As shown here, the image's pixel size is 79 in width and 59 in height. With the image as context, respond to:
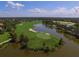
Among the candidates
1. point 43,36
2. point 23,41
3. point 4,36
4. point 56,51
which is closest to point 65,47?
point 56,51

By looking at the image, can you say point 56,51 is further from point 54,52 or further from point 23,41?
point 23,41

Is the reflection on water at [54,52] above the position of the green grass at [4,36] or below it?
below

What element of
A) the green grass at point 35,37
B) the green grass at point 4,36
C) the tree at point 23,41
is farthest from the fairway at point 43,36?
the green grass at point 4,36

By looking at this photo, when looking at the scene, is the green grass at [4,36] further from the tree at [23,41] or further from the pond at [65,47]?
the pond at [65,47]

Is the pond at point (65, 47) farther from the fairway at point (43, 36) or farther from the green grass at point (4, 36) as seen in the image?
the green grass at point (4, 36)

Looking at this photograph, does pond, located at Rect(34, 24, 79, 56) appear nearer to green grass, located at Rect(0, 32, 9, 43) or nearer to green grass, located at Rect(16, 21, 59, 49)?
green grass, located at Rect(16, 21, 59, 49)

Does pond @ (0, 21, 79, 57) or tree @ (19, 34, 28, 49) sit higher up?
tree @ (19, 34, 28, 49)

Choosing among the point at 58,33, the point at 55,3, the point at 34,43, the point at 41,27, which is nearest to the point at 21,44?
the point at 34,43

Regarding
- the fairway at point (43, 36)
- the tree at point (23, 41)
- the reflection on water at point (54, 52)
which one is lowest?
the reflection on water at point (54, 52)

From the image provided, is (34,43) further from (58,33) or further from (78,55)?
(78,55)

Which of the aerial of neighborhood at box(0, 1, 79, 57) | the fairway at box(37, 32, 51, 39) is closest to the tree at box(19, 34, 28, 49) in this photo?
the aerial of neighborhood at box(0, 1, 79, 57)
